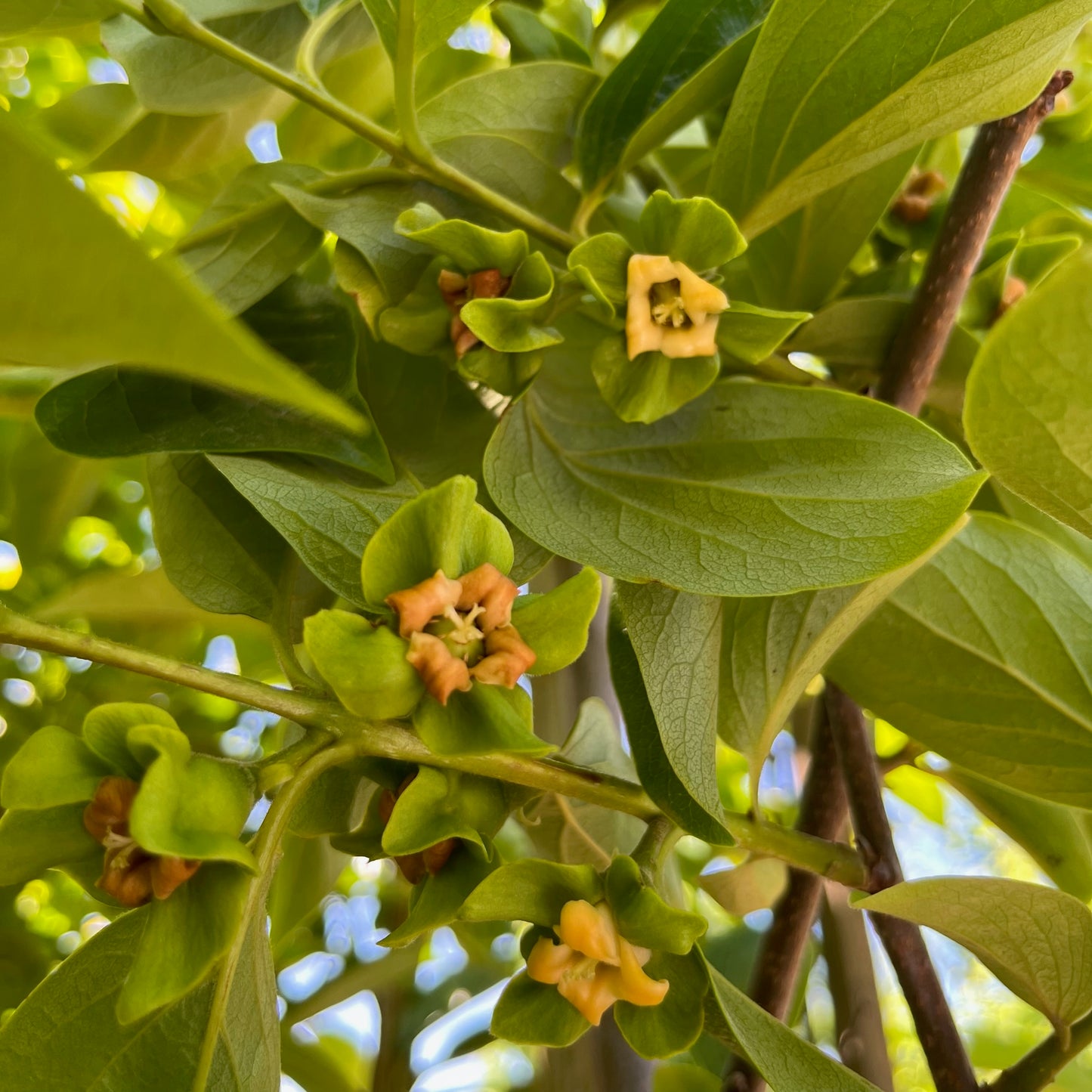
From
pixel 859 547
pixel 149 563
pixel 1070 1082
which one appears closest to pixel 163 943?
pixel 859 547

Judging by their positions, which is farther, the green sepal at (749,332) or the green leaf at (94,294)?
the green sepal at (749,332)

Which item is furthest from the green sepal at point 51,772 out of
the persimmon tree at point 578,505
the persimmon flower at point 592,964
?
the persimmon flower at point 592,964

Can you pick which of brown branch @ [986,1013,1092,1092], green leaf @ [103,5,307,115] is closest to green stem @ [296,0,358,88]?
green leaf @ [103,5,307,115]

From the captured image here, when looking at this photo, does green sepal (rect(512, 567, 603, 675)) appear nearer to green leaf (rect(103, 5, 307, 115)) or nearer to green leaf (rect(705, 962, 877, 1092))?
green leaf (rect(705, 962, 877, 1092))

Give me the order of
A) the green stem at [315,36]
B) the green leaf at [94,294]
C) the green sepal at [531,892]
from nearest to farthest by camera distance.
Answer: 1. the green leaf at [94,294]
2. the green sepal at [531,892]
3. the green stem at [315,36]

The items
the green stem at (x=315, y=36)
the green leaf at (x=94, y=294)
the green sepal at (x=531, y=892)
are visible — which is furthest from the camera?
the green stem at (x=315, y=36)

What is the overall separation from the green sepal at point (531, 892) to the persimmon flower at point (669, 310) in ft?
0.40

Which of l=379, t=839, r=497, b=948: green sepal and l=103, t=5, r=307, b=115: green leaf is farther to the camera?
l=103, t=5, r=307, b=115: green leaf

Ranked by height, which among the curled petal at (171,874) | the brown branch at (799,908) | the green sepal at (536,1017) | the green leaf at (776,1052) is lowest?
the brown branch at (799,908)

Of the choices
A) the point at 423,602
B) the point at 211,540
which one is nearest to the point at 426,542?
the point at 423,602

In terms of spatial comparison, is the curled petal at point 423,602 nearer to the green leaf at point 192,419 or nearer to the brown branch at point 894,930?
the green leaf at point 192,419

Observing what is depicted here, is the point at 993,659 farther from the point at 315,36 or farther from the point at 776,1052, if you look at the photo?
the point at 315,36

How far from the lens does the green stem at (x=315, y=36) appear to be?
13.6 inches

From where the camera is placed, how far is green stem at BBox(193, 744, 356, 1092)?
23cm
